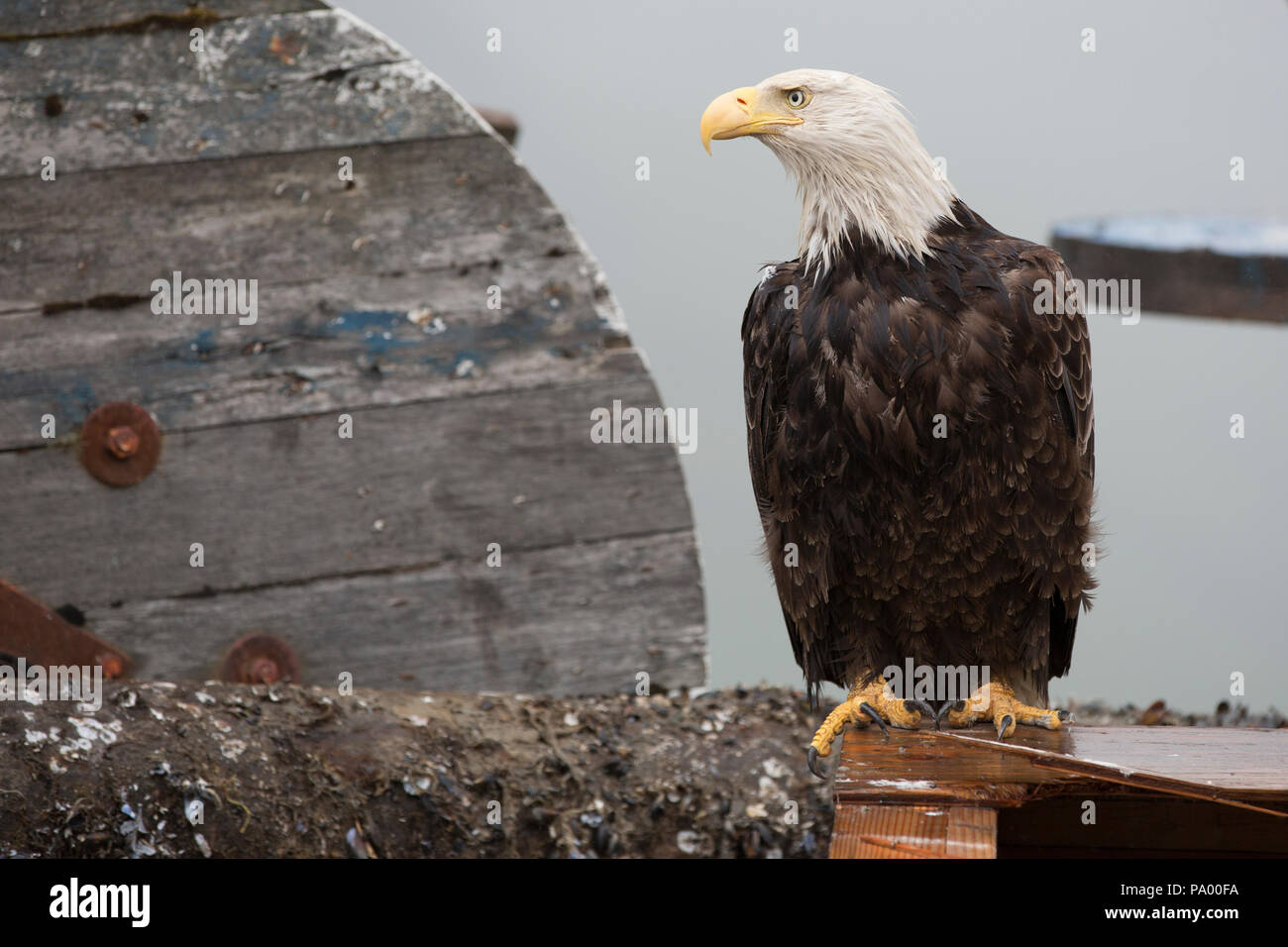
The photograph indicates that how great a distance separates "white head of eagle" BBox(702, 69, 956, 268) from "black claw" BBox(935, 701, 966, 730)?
108 cm

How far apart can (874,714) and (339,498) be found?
5.87 feet

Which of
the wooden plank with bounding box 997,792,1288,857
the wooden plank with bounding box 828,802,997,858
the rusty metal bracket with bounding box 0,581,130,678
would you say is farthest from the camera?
the rusty metal bracket with bounding box 0,581,130,678

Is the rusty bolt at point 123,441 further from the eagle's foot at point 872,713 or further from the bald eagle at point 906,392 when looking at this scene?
the eagle's foot at point 872,713

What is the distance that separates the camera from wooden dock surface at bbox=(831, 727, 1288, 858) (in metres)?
2.16

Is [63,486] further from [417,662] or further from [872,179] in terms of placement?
[872,179]

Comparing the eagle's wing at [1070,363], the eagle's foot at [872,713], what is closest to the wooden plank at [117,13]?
the eagle's wing at [1070,363]

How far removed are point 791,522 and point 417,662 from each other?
1518 millimetres

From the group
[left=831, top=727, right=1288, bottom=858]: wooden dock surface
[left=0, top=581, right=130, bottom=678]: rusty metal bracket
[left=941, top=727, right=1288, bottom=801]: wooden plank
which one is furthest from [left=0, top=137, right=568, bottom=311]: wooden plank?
[left=941, top=727, right=1288, bottom=801]: wooden plank

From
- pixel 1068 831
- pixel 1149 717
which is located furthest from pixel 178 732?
pixel 1149 717

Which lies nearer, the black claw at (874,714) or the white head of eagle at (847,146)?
the white head of eagle at (847,146)

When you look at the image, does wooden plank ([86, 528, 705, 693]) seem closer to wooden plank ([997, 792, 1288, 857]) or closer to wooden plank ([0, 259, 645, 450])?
wooden plank ([0, 259, 645, 450])

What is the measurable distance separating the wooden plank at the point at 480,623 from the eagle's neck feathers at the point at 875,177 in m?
1.49

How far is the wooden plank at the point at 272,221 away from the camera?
3.56 metres

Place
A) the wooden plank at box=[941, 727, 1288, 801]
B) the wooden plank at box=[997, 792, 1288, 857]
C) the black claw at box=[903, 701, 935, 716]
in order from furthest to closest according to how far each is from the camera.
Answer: the black claw at box=[903, 701, 935, 716]
the wooden plank at box=[997, 792, 1288, 857]
the wooden plank at box=[941, 727, 1288, 801]
